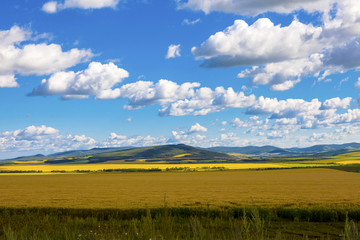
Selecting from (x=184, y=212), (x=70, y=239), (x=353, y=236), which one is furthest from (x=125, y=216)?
(x=353, y=236)

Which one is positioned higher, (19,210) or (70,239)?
(70,239)

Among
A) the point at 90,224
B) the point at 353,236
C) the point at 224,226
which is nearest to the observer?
the point at 353,236

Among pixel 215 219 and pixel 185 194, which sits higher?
pixel 215 219

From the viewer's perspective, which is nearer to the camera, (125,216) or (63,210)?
(125,216)

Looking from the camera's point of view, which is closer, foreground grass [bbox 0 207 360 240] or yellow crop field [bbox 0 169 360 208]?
foreground grass [bbox 0 207 360 240]

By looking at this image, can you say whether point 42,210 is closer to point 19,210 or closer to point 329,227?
point 19,210

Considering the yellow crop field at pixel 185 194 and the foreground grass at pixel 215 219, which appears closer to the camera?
the foreground grass at pixel 215 219

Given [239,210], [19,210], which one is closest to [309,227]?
[239,210]

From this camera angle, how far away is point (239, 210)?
30.1 metres

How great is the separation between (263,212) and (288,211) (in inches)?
111

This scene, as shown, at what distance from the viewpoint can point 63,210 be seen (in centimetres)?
3409

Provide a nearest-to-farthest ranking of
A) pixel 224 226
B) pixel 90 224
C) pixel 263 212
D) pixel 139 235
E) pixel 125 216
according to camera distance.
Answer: pixel 139 235 → pixel 224 226 → pixel 90 224 → pixel 263 212 → pixel 125 216

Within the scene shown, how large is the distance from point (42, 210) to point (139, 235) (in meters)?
30.9

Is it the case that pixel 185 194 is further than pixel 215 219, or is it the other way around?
pixel 185 194
